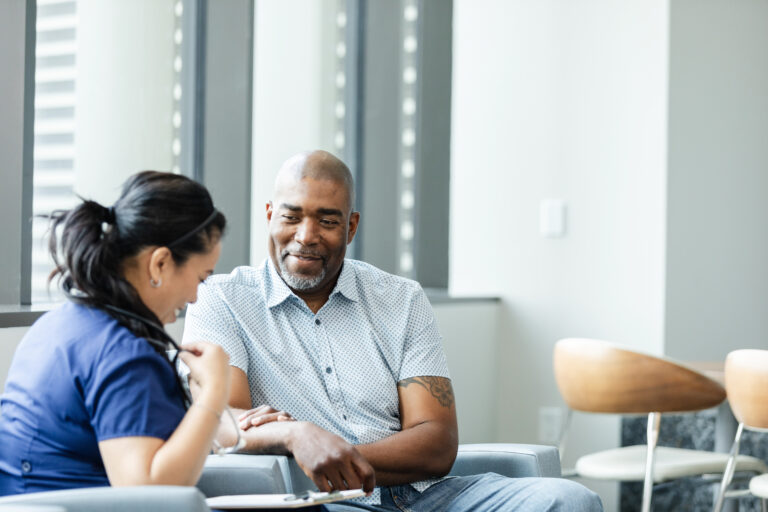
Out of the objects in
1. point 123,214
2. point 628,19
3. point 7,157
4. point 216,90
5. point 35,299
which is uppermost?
point 628,19

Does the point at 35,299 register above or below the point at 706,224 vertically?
below

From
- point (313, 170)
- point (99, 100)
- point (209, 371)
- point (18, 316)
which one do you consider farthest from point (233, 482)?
point (99, 100)

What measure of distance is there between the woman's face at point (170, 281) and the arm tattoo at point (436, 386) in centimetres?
78

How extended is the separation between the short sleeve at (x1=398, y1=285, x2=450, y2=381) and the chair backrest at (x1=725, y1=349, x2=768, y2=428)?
817 millimetres

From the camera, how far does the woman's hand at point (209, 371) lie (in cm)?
152

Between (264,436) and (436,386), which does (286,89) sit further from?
(264,436)

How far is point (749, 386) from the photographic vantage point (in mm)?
2566

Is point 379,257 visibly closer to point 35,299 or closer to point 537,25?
point 537,25

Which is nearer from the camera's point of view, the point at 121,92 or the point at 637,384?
the point at 637,384

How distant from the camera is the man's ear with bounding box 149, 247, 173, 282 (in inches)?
61.0

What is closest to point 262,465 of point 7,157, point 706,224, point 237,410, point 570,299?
point 237,410

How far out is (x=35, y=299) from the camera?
9.08 feet

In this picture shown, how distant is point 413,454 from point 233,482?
45 centimetres

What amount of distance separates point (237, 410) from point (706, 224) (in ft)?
8.08
